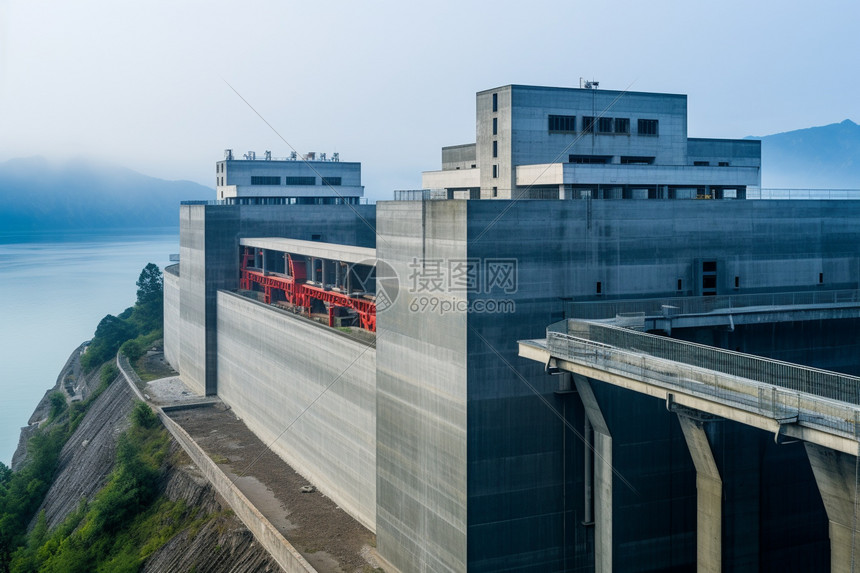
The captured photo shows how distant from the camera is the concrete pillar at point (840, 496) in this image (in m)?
19.1

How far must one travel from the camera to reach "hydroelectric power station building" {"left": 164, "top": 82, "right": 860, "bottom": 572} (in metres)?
26.5

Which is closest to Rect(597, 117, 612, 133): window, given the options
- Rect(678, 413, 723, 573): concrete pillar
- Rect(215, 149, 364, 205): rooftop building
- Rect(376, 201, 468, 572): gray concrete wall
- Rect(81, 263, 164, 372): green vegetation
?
Rect(376, 201, 468, 572): gray concrete wall

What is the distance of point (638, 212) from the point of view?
29484 mm

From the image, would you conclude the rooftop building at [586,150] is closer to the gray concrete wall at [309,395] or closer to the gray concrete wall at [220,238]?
the gray concrete wall at [309,395]

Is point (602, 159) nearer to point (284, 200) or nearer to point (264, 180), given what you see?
point (264, 180)

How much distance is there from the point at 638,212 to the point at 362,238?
3859 centimetres

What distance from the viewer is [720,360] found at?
22.0 metres

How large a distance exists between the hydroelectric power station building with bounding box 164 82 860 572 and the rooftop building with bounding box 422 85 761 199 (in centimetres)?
9

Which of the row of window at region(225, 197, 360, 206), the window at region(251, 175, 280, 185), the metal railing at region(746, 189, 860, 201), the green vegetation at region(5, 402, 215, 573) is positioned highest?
the window at region(251, 175, 280, 185)

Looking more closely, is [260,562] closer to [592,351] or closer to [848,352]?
[592,351]

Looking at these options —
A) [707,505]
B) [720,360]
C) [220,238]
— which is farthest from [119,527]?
[720,360]

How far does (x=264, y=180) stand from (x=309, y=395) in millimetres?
32544

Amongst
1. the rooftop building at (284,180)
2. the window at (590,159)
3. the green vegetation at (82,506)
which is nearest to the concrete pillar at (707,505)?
the window at (590,159)

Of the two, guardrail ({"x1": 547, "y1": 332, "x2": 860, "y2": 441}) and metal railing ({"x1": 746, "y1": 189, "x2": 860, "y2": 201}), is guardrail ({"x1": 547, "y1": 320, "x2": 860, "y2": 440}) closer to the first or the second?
guardrail ({"x1": 547, "y1": 332, "x2": 860, "y2": 441})
